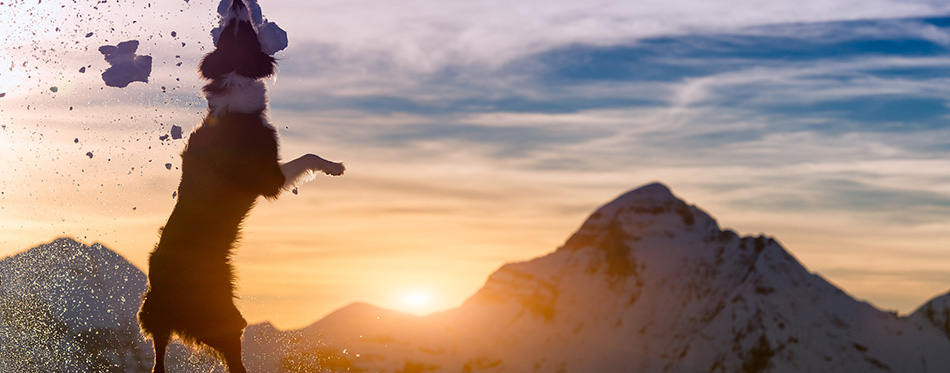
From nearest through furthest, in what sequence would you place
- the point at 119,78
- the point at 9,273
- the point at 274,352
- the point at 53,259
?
the point at 119,78, the point at 274,352, the point at 53,259, the point at 9,273

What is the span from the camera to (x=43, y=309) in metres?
16.3

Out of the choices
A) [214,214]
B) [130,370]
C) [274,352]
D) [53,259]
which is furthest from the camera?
[130,370]

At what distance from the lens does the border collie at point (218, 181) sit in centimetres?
797

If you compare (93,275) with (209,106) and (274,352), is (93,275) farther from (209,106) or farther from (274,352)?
(209,106)

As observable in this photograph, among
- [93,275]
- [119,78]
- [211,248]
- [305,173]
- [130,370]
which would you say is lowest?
[130,370]

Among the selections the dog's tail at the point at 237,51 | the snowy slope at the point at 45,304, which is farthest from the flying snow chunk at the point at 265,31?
→ the snowy slope at the point at 45,304

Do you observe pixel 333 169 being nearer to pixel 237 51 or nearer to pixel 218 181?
pixel 218 181

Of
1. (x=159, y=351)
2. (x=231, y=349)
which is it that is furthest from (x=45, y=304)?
(x=231, y=349)

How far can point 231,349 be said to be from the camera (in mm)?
8391

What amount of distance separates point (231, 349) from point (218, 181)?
164 centimetres

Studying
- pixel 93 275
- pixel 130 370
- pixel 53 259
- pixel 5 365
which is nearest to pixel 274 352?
pixel 93 275

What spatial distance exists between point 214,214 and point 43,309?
10.2 meters

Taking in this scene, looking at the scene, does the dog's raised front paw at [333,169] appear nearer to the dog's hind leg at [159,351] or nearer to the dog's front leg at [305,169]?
the dog's front leg at [305,169]

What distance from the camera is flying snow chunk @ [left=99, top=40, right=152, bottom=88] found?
29.2ft
